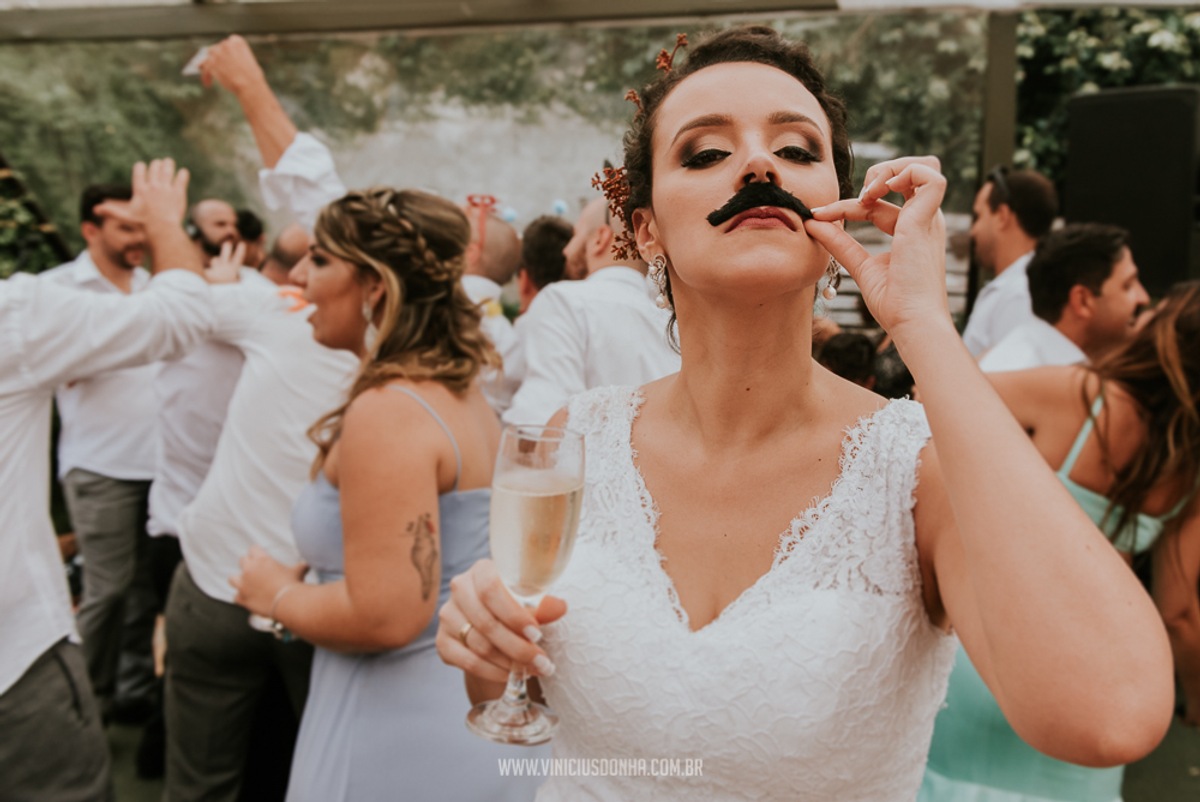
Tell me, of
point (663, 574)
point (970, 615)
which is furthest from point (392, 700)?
point (970, 615)

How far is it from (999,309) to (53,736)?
13.4 ft

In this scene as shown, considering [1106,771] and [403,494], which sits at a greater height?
[403,494]

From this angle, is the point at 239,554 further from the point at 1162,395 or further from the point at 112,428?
the point at 1162,395

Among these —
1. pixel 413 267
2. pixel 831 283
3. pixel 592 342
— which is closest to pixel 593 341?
pixel 592 342

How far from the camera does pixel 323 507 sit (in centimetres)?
210

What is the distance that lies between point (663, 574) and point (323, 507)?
41.4 inches

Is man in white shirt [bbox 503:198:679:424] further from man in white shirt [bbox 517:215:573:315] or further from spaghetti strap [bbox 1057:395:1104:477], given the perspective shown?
spaghetti strap [bbox 1057:395:1104:477]

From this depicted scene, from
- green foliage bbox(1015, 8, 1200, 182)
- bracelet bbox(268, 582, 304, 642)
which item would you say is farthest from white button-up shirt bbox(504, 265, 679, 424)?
green foliage bbox(1015, 8, 1200, 182)

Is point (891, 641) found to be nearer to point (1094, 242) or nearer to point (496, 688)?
point (496, 688)

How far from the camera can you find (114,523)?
13.5 ft

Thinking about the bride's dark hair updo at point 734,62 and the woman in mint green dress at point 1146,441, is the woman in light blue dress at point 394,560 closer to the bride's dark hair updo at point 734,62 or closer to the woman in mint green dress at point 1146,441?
the bride's dark hair updo at point 734,62

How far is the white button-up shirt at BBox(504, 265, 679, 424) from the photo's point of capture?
9.46 feet

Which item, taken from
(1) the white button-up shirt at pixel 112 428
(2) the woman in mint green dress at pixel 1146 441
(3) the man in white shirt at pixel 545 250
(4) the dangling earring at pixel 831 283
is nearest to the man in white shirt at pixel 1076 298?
(2) the woman in mint green dress at pixel 1146 441

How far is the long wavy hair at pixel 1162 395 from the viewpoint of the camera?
7.74 ft
